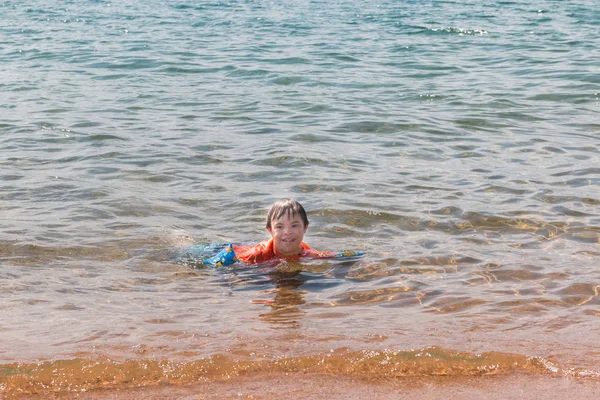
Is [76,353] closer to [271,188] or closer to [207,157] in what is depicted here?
[271,188]

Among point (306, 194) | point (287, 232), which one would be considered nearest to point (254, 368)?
point (287, 232)

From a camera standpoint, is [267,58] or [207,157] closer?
[207,157]

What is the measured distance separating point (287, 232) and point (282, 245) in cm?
16

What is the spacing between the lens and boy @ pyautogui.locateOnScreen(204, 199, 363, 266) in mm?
6699

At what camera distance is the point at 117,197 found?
28.3ft

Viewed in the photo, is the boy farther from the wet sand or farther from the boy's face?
the wet sand

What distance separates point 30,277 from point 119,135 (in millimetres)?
5052

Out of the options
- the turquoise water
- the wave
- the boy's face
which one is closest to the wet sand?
the wave

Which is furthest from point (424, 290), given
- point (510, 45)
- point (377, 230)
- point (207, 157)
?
point (510, 45)

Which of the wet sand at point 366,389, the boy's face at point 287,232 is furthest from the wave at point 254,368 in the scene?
the boy's face at point 287,232

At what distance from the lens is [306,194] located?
8.80 m

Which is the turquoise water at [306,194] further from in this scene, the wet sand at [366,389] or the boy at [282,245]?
the wet sand at [366,389]

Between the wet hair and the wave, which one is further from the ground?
the wet hair

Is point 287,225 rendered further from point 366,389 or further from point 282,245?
point 366,389
